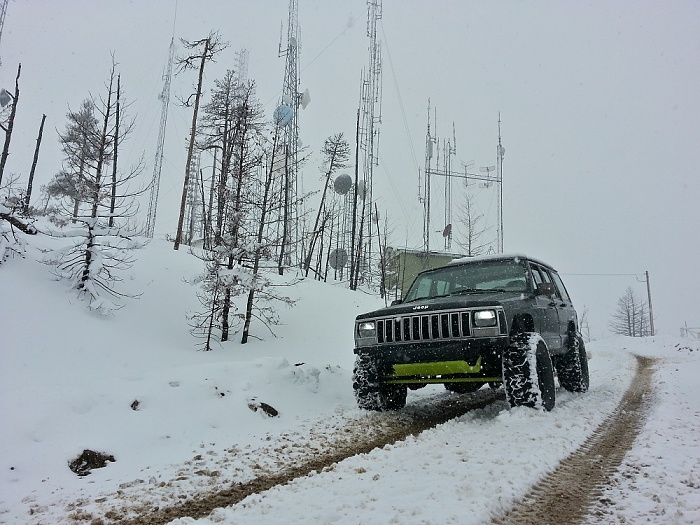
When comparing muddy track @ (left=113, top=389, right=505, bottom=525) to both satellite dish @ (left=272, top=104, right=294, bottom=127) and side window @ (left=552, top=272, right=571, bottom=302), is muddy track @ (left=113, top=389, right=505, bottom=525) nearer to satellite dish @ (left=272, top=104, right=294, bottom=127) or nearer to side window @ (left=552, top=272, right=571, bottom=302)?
side window @ (left=552, top=272, right=571, bottom=302)

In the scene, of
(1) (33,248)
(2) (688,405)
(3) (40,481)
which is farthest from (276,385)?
(1) (33,248)

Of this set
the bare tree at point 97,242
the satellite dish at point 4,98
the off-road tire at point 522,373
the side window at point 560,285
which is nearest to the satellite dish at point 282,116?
the bare tree at point 97,242

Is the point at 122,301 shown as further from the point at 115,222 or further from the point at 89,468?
the point at 89,468

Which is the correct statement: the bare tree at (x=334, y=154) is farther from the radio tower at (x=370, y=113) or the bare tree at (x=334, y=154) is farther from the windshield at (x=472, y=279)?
the windshield at (x=472, y=279)

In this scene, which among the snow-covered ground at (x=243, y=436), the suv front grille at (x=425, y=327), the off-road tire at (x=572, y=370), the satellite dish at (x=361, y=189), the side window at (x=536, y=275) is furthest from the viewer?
the satellite dish at (x=361, y=189)

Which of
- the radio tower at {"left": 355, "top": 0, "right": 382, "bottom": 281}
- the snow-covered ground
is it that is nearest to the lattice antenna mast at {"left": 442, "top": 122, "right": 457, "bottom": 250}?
the radio tower at {"left": 355, "top": 0, "right": 382, "bottom": 281}

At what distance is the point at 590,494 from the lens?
9.73ft

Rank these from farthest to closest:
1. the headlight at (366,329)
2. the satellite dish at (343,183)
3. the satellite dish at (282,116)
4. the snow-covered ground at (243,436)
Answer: the satellite dish at (343,183) → the satellite dish at (282,116) → the headlight at (366,329) → the snow-covered ground at (243,436)

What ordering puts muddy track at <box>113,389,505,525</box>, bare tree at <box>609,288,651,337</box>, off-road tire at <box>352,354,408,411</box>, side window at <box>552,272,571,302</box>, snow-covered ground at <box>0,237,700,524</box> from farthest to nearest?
bare tree at <box>609,288,651,337</box>, side window at <box>552,272,571,302</box>, off-road tire at <box>352,354,408,411</box>, muddy track at <box>113,389,505,525</box>, snow-covered ground at <box>0,237,700,524</box>

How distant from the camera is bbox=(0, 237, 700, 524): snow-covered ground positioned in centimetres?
286

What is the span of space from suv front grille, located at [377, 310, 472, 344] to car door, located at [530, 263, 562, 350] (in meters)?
1.64

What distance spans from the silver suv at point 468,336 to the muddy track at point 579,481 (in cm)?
78

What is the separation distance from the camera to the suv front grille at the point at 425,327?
5.03 metres

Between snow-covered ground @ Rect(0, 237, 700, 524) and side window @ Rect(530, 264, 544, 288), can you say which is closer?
snow-covered ground @ Rect(0, 237, 700, 524)
